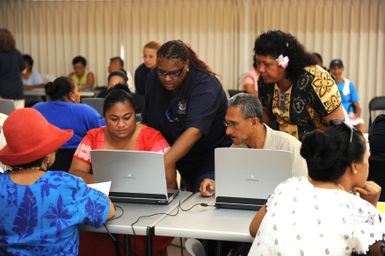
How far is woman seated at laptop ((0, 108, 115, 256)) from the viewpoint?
6.88 ft

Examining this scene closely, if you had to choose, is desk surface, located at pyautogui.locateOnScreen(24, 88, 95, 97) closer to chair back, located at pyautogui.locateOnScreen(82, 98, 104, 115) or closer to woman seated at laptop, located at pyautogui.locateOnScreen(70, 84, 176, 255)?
chair back, located at pyautogui.locateOnScreen(82, 98, 104, 115)

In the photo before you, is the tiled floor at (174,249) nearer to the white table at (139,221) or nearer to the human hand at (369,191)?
the white table at (139,221)

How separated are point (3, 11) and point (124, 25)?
199 cm

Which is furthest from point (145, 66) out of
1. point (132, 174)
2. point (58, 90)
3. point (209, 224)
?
point (209, 224)

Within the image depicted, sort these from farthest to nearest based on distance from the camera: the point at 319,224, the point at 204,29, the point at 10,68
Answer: the point at 204,29
the point at 10,68
the point at 319,224

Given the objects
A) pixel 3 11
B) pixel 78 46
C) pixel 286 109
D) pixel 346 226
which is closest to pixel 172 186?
pixel 286 109

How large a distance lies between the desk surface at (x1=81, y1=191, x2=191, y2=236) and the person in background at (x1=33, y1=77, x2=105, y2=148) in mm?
1305

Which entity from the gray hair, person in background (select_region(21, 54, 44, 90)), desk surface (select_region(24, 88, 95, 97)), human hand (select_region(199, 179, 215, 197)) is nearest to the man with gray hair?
the gray hair

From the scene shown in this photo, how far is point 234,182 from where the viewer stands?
2.54 meters

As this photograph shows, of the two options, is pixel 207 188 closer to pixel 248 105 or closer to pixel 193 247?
pixel 248 105

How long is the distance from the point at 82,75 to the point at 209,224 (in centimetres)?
622

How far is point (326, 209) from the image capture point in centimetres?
181

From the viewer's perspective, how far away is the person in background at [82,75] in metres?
8.22

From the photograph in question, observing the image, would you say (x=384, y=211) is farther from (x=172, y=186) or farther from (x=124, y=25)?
(x=124, y=25)
